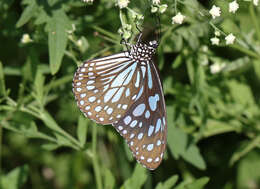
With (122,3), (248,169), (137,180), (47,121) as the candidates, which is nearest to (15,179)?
(47,121)

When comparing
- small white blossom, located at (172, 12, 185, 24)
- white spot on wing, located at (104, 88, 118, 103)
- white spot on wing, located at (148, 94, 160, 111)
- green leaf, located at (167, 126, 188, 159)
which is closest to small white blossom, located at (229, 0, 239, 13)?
small white blossom, located at (172, 12, 185, 24)

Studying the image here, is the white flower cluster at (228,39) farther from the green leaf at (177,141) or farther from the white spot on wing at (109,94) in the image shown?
the green leaf at (177,141)

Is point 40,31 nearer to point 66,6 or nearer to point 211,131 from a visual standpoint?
point 66,6

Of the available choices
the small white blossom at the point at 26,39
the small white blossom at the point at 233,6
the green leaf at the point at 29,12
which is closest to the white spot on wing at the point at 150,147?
the small white blossom at the point at 233,6

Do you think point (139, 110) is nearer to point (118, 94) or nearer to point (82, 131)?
point (118, 94)

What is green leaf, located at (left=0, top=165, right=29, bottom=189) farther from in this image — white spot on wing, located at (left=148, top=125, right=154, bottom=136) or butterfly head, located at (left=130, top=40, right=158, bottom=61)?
butterfly head, located at (left=130, top=40, right=158, bottom=61)
